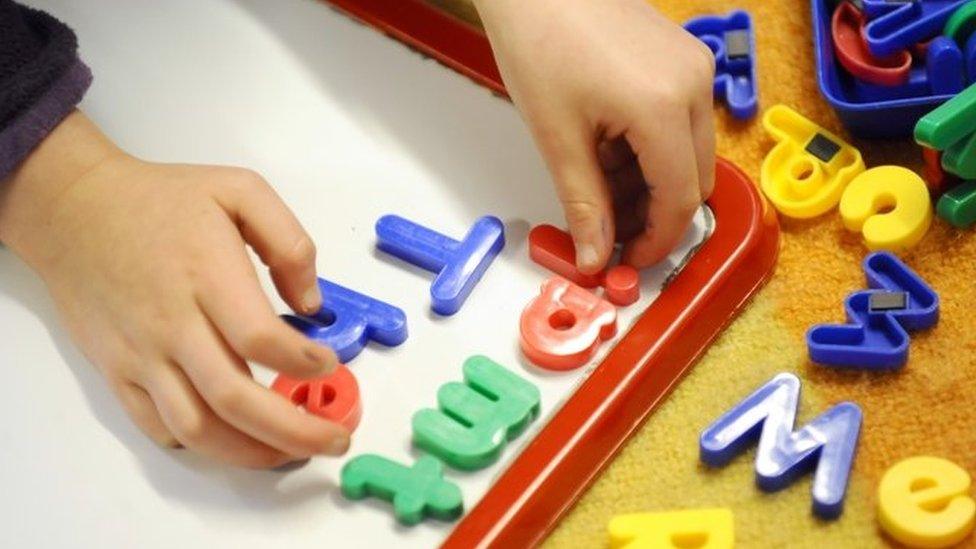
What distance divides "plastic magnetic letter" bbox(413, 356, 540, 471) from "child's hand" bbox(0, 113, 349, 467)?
0.15ft

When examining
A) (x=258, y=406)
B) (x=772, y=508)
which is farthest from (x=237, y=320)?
(x=772, y=508)

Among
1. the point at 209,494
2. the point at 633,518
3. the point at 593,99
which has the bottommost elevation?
the point at 209,494

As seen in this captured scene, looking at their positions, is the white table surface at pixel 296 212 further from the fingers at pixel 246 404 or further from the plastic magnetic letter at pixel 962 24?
the plastic magnetic letter at pixel 962 24

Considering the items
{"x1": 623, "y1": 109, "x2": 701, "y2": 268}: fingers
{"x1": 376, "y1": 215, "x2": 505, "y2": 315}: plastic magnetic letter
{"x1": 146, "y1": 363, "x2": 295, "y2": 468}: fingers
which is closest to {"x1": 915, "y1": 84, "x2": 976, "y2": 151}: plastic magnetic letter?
{"x1": 623, "y1": 109, "x2": 701, "y2": 268}: fingers

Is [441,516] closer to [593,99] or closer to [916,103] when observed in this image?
[593,99]

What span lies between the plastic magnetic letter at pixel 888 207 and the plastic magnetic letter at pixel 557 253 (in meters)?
0.14

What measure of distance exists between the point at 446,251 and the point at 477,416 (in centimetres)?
10

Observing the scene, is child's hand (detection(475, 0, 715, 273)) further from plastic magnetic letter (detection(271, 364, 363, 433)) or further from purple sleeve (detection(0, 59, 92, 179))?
purple sleeve (detection(0, 59, 92, 179))

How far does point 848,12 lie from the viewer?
731mm

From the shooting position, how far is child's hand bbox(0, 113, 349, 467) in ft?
1.77

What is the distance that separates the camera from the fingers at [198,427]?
558 mm

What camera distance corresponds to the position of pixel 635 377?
597mm

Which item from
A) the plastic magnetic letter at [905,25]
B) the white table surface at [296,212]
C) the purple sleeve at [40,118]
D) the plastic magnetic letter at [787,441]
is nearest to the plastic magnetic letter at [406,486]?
the white table surface at [296,212]

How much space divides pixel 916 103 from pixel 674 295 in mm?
171
